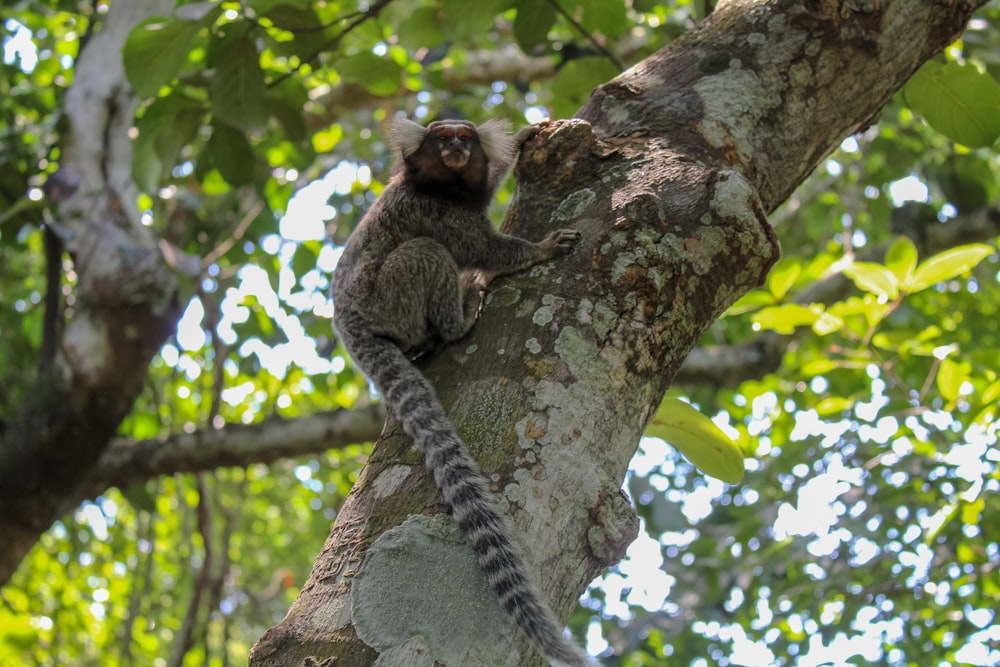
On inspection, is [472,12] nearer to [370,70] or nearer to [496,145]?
[370,70]

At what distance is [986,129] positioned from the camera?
2.59 meters

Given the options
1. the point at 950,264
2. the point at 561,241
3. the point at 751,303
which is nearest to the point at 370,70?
the point at 751,303

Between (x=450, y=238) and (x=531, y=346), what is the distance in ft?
4.86

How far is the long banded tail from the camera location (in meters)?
1.46

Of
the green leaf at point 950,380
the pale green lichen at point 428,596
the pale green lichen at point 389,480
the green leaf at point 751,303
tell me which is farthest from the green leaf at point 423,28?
the pale green lichen at point 428,596

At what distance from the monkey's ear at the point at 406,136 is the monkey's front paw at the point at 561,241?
1.80 metres

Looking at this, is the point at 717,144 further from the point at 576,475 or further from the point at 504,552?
the point at 504,552

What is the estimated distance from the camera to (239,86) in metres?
3.05

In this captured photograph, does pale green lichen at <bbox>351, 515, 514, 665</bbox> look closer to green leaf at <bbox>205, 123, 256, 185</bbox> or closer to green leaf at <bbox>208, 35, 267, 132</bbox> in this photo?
green leaf at <bbox>208, 35, 267, 132</bbox>

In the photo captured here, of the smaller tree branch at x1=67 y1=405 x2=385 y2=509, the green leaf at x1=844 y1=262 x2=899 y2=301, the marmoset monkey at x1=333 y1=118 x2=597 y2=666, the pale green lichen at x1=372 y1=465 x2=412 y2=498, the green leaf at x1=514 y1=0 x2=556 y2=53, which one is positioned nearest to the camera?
the marmoset monkey at x1=333 y1=118 x2=597 y2=666

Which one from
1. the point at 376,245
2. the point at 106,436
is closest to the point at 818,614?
the point at 376,245

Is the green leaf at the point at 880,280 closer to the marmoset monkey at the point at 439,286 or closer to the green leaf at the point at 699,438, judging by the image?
the green leaf at the point at 699,438

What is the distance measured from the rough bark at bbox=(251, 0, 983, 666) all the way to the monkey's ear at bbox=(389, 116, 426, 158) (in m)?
1.50

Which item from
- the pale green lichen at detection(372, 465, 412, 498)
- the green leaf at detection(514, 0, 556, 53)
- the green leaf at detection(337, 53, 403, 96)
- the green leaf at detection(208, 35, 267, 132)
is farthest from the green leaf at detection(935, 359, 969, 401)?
the green leaf at detection(208, 35, 267, 132)
